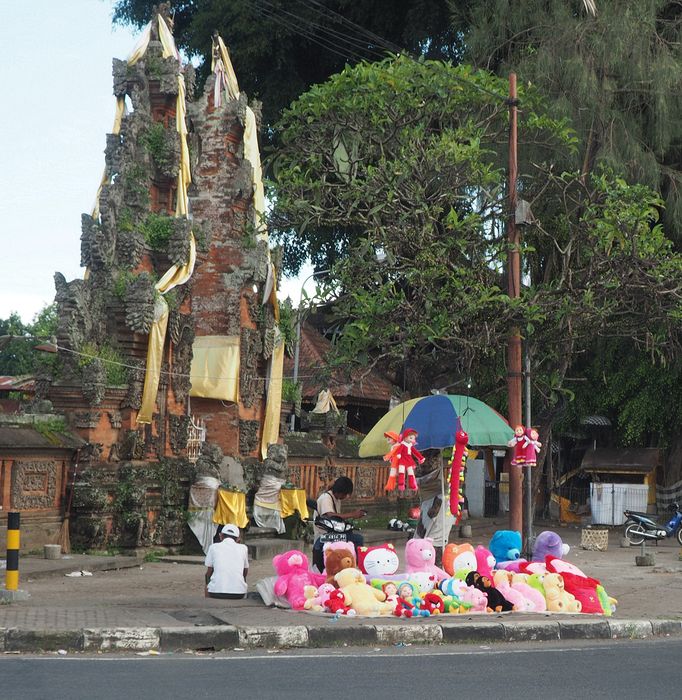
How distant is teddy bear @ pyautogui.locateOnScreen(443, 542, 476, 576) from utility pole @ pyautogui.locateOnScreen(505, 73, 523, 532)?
2650mm

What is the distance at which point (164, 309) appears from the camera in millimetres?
19594

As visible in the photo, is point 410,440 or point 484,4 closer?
point 410,440

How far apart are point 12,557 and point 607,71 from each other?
695 inches

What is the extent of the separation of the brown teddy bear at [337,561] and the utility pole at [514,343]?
3719 mm

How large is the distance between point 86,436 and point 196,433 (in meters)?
4.48

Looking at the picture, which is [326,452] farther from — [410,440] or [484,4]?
[410,440]

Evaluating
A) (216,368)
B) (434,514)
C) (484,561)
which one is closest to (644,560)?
(434,514)

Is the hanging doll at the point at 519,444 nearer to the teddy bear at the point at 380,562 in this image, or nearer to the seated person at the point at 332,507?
the seated person at the point at 332,507

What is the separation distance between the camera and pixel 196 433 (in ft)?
73.9

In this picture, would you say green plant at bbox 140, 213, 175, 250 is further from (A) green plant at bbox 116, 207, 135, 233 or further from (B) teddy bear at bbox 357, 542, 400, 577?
(B) teddy bear at bbox 357, 542, 400, 577

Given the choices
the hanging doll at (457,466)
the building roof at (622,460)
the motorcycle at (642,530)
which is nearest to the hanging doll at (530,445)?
the hanging doll at (457,466)

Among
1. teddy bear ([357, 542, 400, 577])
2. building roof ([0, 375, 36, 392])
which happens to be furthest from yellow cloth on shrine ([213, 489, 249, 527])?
building roof ([0, 375, 36, 392])

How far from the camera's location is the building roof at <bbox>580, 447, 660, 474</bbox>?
29688 mm

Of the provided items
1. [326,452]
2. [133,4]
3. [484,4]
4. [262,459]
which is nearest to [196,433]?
[262,459]
